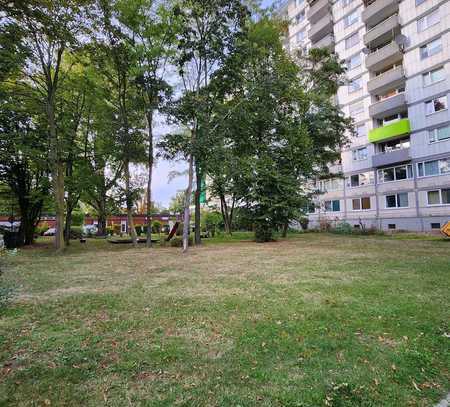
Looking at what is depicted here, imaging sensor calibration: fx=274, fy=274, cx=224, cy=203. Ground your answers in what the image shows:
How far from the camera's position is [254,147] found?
59.4 feet

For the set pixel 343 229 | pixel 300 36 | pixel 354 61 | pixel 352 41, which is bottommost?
pixel 343 229

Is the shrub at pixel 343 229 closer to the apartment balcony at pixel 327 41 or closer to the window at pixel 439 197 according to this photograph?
the window at pixel 439 197

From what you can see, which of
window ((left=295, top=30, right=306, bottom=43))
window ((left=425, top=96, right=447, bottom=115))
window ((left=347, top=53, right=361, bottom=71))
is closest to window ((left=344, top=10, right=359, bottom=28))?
window ((left=347, top=53, right=361, bottom=71))

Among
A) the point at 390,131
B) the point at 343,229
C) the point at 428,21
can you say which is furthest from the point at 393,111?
the point at 343,229

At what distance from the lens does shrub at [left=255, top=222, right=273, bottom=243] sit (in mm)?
16797

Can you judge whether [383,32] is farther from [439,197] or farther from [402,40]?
[439,197]

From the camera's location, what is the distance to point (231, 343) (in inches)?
131

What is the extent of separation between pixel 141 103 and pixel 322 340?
1528 cm

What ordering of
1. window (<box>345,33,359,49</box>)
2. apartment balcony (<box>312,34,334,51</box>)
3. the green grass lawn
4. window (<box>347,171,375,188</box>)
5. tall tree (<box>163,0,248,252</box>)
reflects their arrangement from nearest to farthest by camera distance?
the green grass lawn < tall tree (<box>163,0,248,252</box>) < window (<box>347,171,375,188</box>) < window (<box>345,33,359,49</box>) < apartment balcony (<box>312,34,334,51</box>)

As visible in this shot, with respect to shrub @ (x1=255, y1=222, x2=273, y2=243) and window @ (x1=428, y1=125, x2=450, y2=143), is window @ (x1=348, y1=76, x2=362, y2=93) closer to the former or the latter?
window @ (x1=428, y1=125, x2=450, y2=143)

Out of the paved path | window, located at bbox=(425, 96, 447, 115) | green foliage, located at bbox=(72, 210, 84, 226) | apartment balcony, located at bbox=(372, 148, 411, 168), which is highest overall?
window, located at bbox=(425, 96, 447, 115)

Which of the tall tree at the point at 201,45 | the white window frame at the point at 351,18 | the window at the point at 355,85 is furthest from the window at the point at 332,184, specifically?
the tall tree at the point at 201,45

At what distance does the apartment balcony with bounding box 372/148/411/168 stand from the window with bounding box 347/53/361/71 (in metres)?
10.1

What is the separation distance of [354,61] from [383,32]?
3.74 metres
